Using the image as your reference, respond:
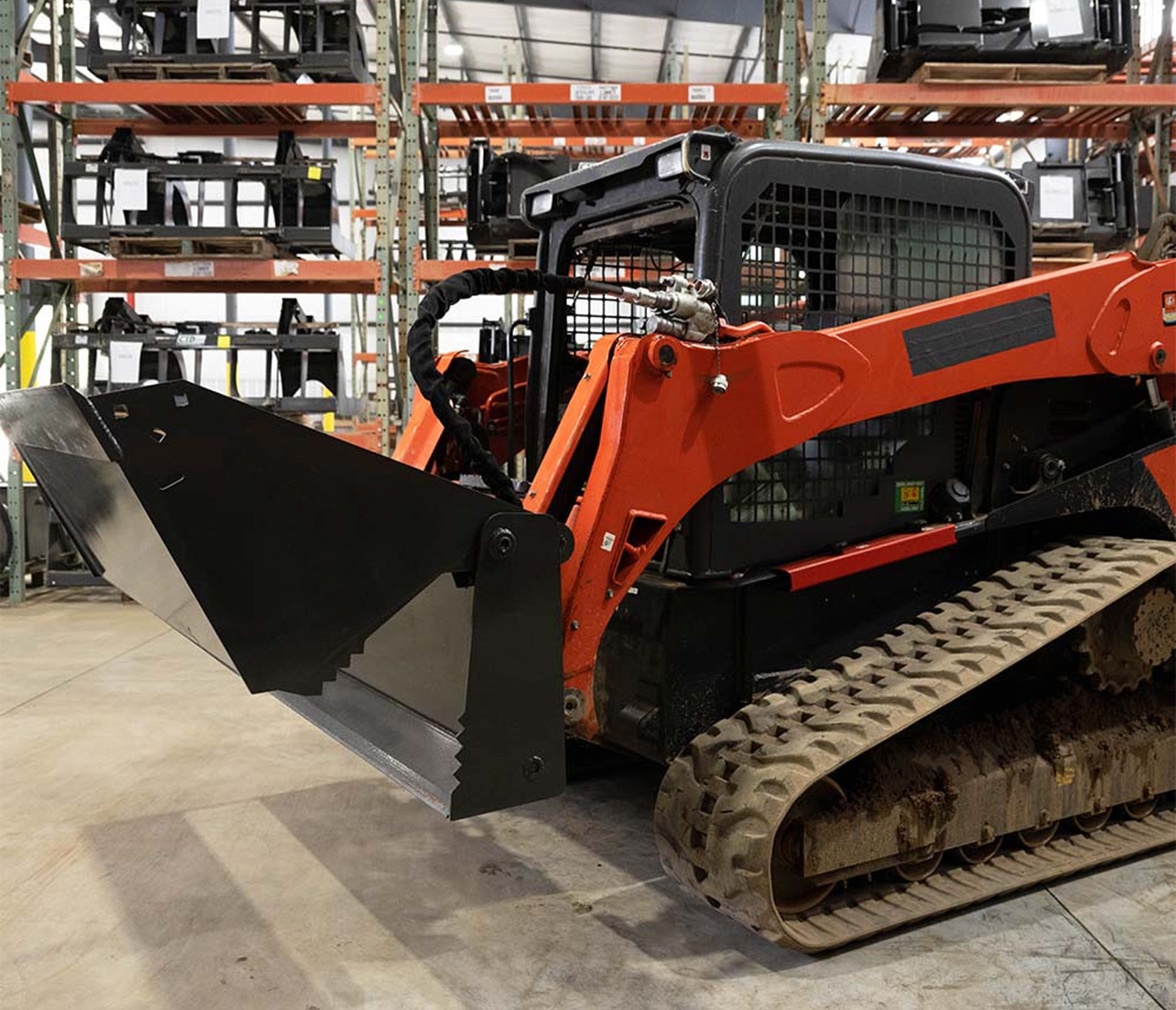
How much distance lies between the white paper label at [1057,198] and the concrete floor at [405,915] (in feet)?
16.5

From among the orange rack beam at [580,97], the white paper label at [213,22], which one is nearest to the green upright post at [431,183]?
the orange rack beam at [580,97]

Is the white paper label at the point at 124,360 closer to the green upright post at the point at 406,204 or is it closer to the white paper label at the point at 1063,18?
the green upright post at the point at 406,204

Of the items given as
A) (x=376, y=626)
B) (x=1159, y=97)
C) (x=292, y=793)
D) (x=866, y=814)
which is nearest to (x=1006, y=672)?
(x=866, y=814)

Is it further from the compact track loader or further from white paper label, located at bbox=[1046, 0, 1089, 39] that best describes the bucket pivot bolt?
white paper label, located at bbox=[1046, 0, 1089, 39]

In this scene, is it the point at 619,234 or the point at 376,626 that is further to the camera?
the point at 619,234

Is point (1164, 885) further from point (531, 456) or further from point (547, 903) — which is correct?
point (531, 456)

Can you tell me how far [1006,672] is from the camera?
11.5ft

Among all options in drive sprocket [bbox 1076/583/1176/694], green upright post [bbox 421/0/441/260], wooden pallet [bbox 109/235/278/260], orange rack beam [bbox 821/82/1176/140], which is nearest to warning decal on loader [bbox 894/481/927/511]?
drive sprocket [bbox 1076/583/1176/694]

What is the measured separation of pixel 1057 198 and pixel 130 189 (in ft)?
19.6

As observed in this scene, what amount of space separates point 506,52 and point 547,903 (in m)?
12.6

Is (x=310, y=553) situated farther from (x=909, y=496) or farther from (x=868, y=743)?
(x=909, y=496)

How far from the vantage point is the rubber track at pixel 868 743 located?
2.73m

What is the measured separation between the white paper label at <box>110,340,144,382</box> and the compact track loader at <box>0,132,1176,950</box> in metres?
4.48

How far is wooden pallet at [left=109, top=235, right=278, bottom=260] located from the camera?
761cm
